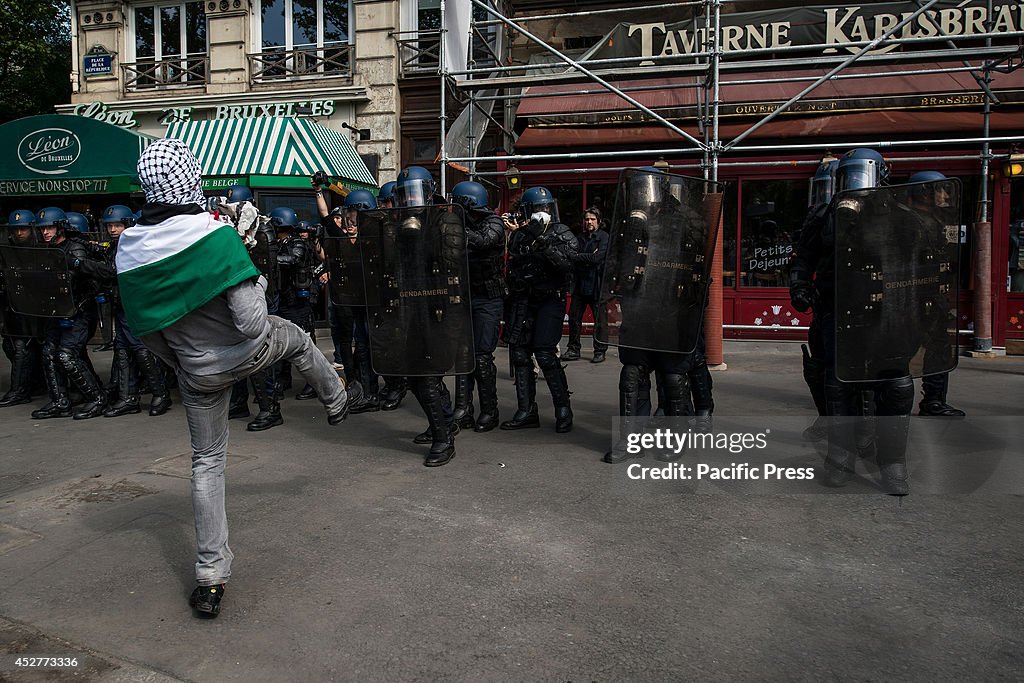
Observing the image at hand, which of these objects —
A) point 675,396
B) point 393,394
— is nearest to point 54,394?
point 393,394

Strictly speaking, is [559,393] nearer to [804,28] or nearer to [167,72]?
[804,28]

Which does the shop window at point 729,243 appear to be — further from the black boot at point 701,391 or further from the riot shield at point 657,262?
the riot shield at point 657,262

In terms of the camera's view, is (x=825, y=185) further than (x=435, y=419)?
No

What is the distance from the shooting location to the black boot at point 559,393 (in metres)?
6.34

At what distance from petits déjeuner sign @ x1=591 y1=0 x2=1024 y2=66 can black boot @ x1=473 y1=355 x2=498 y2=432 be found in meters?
6.47

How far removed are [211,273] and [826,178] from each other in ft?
12.5

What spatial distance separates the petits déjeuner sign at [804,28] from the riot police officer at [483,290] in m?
6.03

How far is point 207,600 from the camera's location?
3209 millimetres

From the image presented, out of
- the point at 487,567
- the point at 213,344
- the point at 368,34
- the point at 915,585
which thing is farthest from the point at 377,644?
the point at 368,34

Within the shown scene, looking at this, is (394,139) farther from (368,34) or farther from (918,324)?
(918,324)

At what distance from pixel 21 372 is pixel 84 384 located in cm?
115

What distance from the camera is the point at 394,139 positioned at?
50.7 ft

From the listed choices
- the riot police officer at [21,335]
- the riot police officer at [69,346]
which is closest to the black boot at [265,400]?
the riot police officer at [69,346]

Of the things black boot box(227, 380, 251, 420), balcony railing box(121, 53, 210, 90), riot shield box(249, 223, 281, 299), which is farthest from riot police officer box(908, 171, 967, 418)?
balcony railing box(121, 53, 210, 90)
